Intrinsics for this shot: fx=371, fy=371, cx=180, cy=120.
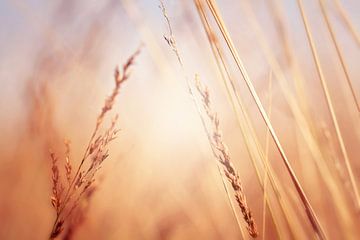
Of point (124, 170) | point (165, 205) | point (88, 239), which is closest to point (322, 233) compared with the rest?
point (165, 205)

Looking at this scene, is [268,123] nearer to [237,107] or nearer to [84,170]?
[237,107]

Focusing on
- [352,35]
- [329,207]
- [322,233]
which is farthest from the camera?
[329,207]

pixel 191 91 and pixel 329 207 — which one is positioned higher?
pixel 191 91

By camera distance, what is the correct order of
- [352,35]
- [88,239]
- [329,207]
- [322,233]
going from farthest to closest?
[88,239] < [329,207] < [352,35] < [322,233]

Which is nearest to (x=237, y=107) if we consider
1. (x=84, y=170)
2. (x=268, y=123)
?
(x=268, y=123)

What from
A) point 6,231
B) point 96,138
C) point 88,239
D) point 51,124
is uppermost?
point 51,124

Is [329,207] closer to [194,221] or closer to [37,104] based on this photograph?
[194,221]

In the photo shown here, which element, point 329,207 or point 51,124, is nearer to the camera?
point 329,207

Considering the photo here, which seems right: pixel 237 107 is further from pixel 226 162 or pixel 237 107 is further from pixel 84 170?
pixel 84 170

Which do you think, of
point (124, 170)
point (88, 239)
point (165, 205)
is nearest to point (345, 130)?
point (165, 205)

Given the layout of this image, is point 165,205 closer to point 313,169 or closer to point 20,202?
point 20,202
